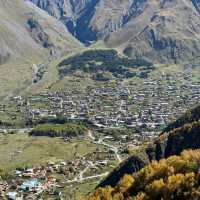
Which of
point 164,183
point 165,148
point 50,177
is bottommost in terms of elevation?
point 50,177

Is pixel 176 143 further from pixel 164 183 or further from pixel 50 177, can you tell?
pixel 164 183

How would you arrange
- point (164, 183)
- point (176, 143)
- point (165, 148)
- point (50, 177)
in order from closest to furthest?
point (164, 183)
point (176, 143)
point (165, 148)
point (50, 177)

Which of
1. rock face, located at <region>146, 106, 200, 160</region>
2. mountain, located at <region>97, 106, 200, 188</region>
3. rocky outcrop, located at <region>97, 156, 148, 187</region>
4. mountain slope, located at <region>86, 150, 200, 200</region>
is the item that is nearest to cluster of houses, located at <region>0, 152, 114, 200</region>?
rocky outcrop, located at <region>97, 156, 148, 187</region>

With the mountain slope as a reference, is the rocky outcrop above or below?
below

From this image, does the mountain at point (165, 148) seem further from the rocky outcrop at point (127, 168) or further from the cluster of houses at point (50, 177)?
the cluster of houses at point (50, 177)

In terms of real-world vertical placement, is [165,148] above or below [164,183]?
below

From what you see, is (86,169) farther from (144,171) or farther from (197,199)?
(197,199)

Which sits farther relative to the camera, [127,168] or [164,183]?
[127,168]

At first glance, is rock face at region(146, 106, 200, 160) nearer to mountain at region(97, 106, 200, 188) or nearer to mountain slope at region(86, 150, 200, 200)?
mountain at region(97, 106, 200, 188)

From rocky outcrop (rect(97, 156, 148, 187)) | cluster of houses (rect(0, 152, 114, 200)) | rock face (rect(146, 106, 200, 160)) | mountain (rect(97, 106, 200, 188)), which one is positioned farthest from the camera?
cluster of houses (rect(0, 152, 114, 200))

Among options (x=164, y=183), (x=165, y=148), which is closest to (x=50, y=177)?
(x=165, y=148)

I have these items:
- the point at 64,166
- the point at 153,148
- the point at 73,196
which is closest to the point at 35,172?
the point at 64,166
